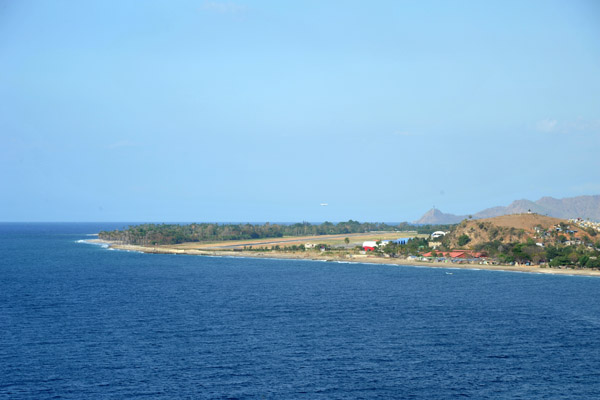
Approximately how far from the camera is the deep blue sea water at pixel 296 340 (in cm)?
4884

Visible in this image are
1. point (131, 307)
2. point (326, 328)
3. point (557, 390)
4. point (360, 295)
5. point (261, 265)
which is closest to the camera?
point (557, 390)

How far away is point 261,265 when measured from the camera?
16650cm

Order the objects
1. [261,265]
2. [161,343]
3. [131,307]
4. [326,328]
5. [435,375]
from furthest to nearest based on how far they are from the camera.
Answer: [261,265], [131,307], [326,328], [161,343], [435,375]

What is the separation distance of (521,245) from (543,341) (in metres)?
113

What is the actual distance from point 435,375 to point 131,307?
48721 millimetres

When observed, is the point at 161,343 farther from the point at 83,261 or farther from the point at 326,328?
the point at 83,261

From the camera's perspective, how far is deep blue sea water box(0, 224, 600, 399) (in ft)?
160

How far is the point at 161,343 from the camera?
62000 mm

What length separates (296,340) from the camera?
6375 cm

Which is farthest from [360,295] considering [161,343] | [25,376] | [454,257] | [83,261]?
[83,261]

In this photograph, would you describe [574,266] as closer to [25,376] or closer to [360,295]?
[360,295]

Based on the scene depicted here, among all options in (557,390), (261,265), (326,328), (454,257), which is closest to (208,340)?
(326,328)

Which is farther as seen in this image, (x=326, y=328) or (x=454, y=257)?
(x=454, y=257)

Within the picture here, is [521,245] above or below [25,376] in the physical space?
above
